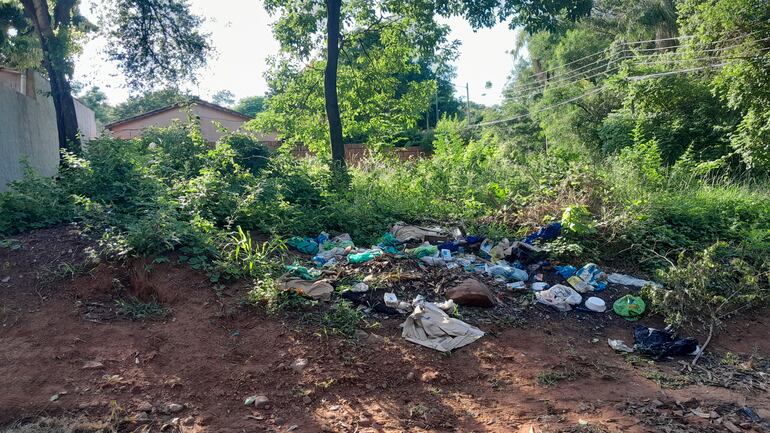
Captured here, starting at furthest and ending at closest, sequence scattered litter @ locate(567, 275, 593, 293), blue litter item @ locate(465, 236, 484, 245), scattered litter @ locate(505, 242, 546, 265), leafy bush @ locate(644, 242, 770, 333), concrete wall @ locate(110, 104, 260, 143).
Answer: concrete wall @ locate(110, 104, 260, 143) < blue litter item @ locate(465, 236, 484, 245) < scattered litter @ locate(505, 242, 546, 265) < scattered litter @ locate(567, 275, 593, 293) < leafy bush @ locate(644, 242, 770, 333)

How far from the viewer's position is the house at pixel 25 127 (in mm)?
8539

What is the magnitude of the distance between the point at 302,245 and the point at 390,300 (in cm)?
169

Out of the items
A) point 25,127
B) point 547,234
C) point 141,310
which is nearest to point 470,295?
point 547,234

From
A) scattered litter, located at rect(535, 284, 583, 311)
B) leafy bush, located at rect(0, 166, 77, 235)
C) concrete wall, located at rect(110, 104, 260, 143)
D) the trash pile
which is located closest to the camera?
the trash pile

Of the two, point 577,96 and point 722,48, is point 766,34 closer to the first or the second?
point 722,48

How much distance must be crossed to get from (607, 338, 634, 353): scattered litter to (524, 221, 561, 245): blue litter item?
1841mm

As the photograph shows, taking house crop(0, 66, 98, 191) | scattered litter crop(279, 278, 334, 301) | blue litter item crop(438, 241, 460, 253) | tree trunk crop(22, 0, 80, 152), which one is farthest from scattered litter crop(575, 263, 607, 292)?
tree trunk crop(22, 0, 80, 152)

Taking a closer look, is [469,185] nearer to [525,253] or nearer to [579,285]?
[525,253]

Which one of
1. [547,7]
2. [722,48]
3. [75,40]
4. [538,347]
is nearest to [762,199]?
[547,7]

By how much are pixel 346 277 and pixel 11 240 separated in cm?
329

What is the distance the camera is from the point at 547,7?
8.59 meters

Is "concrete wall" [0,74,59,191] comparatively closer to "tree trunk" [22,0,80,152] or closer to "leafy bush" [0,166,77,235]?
"tree trunk" [22,0,80,152]

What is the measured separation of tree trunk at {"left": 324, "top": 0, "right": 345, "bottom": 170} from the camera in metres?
9.29

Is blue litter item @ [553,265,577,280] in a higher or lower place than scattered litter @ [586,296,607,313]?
higher
